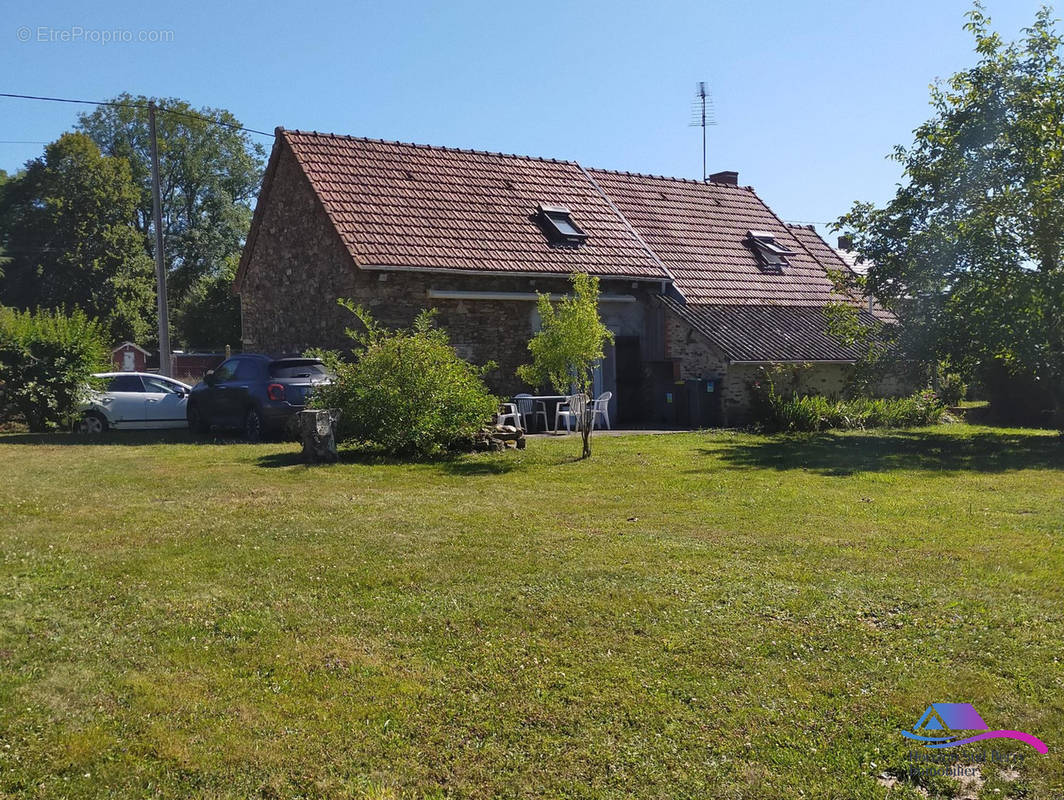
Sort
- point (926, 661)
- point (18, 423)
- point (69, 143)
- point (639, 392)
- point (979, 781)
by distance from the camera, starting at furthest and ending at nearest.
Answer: point (69, 143) → point (639, 392) → point (18, 423) → point (926, 661) → point (979, 781)

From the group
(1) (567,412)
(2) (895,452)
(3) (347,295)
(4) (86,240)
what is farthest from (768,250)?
(4) (86,240)

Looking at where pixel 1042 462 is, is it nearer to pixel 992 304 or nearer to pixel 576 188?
pixel 992 304

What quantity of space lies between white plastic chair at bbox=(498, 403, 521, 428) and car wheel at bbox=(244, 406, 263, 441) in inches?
169

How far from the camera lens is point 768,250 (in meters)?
26.4

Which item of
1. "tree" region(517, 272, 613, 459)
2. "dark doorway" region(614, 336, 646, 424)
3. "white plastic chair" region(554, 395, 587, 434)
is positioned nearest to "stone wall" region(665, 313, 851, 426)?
"dark doorway" region(614, 336, 646, 424)

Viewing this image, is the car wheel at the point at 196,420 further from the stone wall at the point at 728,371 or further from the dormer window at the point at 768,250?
the dormer window at the point at 768,250

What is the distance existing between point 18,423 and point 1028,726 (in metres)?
20.0

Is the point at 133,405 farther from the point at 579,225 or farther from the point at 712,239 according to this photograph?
the point at 712,239

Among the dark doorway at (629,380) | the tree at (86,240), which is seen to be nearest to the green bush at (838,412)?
the dark doorway at (629,380)

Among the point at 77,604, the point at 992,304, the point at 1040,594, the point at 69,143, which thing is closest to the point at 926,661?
the point at 1040,594

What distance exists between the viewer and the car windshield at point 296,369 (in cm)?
1580

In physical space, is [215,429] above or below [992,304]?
below

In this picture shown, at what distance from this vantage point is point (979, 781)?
378 centimetres

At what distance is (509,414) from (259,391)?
4.58m
